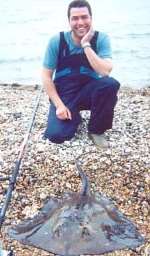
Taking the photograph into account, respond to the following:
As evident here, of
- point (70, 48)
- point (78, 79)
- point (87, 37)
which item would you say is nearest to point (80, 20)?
point (87, 37)

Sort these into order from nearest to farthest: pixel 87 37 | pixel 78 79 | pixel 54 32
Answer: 1. pixel 87 37
2. pixel 78 79
3. pixel 54 32

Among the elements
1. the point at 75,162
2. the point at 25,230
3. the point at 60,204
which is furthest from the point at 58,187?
the point at 25,230

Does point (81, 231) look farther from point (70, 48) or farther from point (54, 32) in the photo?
point (54, 32)

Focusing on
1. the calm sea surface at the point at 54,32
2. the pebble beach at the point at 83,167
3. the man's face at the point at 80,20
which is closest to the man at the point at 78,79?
the man's face at the point at 80,20

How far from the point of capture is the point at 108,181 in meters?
4.69

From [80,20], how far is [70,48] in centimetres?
36

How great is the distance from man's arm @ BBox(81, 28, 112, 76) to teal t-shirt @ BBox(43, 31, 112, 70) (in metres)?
0.11

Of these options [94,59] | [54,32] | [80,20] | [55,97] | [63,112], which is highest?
[80,20]

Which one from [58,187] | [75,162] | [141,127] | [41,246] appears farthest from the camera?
[141,127]

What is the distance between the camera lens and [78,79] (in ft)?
17.8

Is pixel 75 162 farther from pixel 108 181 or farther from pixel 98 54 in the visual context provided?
pixel 98 54

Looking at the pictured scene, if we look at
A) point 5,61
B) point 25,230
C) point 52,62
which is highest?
point 52,62

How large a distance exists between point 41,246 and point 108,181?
1.67 meters

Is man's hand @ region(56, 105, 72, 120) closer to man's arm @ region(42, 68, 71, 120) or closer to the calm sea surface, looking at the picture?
man's arm @ region(42, 68, 71, 120)
